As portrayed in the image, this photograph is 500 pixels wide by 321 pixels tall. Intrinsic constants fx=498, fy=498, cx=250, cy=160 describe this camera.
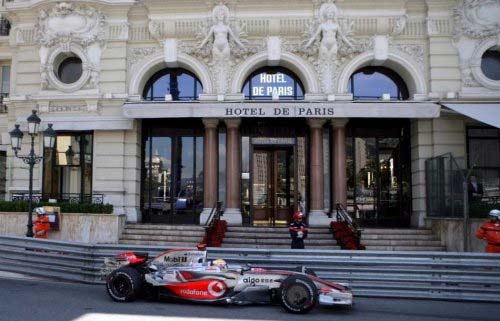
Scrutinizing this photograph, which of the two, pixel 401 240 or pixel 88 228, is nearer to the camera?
pixel 401 240

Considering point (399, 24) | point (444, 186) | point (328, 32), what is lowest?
point (444, 186)

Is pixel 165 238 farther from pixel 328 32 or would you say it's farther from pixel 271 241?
pixel 328 32

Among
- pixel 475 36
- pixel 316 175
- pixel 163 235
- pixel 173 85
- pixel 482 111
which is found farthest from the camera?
pixel 173 85

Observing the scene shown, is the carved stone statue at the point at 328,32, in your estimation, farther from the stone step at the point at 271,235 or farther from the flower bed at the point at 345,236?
the stone step at the point at 271,235

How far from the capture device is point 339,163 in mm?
17906

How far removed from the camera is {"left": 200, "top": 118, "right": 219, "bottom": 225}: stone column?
17922 millimetres

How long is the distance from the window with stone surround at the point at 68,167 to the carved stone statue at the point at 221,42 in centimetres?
539

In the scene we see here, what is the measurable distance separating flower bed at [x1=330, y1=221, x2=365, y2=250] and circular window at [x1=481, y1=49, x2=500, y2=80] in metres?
7.73

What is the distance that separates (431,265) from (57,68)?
50.2 ft

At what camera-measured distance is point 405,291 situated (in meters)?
9.88

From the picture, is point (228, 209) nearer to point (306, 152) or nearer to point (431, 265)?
point (306, 152)

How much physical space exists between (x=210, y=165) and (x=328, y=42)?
19.9 feet

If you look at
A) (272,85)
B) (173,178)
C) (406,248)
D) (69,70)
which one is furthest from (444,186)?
(69,70)

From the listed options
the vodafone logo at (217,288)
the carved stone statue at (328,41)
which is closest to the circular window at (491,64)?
the carved stone statue at (328,41)
